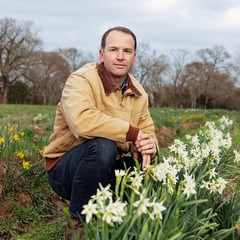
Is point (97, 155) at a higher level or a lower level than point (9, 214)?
higher

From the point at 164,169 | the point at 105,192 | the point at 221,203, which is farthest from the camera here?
the point at 221,203

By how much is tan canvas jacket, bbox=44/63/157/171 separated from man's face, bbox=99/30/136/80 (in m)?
0.08

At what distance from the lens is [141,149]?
2.29 metres

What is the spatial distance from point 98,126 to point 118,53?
56 cm

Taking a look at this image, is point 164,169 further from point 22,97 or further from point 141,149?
point 22,97

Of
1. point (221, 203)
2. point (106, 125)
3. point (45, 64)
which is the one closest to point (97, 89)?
point (106, 125)

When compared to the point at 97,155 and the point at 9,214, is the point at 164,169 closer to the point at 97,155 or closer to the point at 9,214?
the point at 97,155

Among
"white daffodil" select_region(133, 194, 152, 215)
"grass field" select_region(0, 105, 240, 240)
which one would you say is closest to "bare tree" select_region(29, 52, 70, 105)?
"grass field" select_region(0, 105, 240, 240)

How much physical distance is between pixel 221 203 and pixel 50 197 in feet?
5.52

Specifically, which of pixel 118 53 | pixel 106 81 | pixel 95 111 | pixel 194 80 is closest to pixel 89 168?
pixel 95 111

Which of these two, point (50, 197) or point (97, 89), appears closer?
point (97, 89)

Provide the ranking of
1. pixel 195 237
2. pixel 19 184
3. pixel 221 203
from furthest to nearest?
pixel 19 184 → pixel 221 203 → pixel 195 237

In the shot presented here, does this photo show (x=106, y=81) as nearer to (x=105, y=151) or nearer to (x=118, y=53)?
(x=118, y=53)

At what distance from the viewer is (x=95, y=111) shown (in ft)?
7.35
